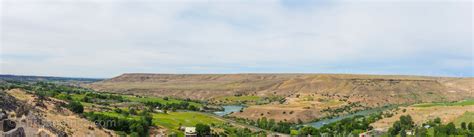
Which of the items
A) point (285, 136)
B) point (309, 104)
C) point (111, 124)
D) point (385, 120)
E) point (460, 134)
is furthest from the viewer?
point (309, 104)

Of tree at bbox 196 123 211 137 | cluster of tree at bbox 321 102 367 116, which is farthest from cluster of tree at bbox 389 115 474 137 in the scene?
cluster of tree at bbox 321 102 367 116

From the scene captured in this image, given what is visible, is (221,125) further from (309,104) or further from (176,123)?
(309,104)

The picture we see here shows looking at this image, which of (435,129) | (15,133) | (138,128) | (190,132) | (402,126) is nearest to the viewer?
(15,133)

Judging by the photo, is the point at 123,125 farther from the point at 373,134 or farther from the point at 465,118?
the point at 465,118

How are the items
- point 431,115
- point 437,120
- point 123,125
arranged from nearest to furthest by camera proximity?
point 123,125 < point 437,120 < point 431,115

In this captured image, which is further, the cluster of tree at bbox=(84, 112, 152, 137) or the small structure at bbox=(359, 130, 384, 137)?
the small structure at bbox=(359, 130, 384, 137)

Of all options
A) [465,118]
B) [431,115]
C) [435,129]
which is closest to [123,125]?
[435,129]

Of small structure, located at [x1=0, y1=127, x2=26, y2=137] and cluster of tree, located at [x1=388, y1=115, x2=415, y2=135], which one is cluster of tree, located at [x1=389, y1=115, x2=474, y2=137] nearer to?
cluster of tree, located at [x1=388, y1=115, x2=415, y2=135]

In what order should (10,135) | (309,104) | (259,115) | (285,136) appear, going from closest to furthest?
(10,135) < (285,136) < (259,115) < (309,104)

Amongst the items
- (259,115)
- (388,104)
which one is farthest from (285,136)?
(388,104)

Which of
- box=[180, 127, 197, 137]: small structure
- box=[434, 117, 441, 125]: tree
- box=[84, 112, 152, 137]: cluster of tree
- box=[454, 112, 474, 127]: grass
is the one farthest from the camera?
box=[434, 117, 441, 125]: tree

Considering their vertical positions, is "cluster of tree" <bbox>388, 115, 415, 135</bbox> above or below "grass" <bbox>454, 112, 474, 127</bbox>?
below
